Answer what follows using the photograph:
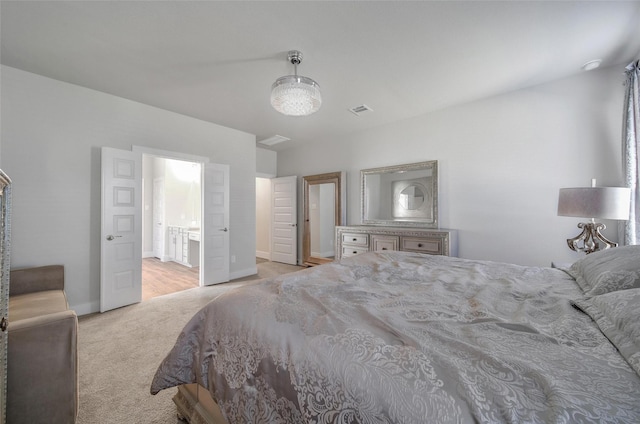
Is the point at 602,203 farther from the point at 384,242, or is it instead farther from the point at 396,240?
the point at 384,242

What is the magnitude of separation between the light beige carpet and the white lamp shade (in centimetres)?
337

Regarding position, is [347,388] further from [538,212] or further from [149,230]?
[149,230]

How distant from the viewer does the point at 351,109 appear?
12.0ft

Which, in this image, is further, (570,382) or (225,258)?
→ (225,258)

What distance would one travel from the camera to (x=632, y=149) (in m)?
2.31

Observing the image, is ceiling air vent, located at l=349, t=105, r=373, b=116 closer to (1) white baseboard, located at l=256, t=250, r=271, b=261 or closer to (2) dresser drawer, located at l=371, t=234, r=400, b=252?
(2) dresser drawer, located at l=371, t=234, r=400, b=252

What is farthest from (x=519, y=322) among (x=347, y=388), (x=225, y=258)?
(x=225, y=258)

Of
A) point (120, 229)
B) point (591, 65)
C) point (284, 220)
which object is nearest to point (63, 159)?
point (120, 229)

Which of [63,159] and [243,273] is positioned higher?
[63,159]

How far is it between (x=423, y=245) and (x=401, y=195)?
3.31 feet

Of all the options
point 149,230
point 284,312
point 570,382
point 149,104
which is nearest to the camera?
point 570,382

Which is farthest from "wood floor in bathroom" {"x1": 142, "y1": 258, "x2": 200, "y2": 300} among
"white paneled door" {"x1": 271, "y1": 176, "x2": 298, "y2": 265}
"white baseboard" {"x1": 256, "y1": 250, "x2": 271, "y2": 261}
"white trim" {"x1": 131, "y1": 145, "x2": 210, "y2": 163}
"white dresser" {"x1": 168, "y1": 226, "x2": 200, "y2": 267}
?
"white trim" {"x1": 131, "y1": 145, "x2": 210, "y2": 163}

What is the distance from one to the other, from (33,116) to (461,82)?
15.5 feet

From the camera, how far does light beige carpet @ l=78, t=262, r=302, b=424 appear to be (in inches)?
60.3
